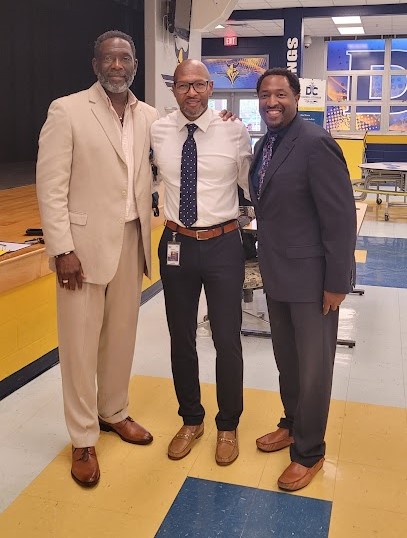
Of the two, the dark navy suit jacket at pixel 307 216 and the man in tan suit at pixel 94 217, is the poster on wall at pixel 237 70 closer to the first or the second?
the man in tan suit at pixel 94 217

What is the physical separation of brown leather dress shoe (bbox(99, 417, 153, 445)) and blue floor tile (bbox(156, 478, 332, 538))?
1.24 ft

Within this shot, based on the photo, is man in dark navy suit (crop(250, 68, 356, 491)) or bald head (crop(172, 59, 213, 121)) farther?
bald head (crop(172, 59, 213, 121))

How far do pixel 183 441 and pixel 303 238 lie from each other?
106 cm

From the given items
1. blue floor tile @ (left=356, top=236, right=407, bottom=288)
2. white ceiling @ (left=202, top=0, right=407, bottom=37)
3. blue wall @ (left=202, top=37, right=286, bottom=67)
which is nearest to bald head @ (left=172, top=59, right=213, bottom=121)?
blue floor tile @ (left=356, top=236, right=407, bottom=288)

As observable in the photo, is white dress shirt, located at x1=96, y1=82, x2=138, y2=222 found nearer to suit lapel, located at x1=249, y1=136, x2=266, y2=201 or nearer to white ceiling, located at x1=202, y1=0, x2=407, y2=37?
suit lapel, located at x1=249, y1=136, x2=266, y2=201

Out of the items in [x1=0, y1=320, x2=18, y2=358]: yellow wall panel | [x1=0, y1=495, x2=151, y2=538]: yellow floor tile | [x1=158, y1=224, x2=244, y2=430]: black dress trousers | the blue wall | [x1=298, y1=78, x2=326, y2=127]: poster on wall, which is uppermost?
the blue wall

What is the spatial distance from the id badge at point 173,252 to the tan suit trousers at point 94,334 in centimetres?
18

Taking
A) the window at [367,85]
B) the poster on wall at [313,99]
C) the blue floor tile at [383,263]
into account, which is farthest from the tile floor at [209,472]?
the window at [367,85]

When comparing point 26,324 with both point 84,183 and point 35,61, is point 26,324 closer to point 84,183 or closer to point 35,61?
point 84,183

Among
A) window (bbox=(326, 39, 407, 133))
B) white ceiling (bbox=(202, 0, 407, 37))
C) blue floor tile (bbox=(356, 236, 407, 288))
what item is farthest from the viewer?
window (bbox=(326, 39, 407, 133))

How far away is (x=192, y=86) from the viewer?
7.59 feet

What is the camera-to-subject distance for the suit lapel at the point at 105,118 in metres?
2.32

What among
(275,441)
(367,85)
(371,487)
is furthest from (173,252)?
(367,85)

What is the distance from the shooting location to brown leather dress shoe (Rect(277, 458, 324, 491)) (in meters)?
2.35
